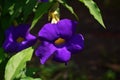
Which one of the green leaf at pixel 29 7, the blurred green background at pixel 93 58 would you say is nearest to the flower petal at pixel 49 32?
the green leaf at pixel 29 7

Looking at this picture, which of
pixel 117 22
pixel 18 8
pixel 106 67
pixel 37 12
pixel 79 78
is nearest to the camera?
pixel 37 12

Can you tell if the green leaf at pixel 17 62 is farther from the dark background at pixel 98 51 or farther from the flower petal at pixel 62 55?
the dark background at pixel 98 51

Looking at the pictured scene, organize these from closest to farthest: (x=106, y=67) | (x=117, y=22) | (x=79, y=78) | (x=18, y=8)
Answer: (x=18, y=8) < (x=79, y=78) < (x=106, y=67) < (x=117, y=22)

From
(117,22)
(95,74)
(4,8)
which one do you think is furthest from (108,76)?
(4,8)

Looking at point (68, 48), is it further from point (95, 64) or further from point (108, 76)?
point (95, 64)

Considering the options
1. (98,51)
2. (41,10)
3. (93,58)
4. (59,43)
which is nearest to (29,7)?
(41,10)

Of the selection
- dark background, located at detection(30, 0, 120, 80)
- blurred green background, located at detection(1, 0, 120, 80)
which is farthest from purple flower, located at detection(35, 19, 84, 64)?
dark background, located at detection(30, 0, 120, 80)
